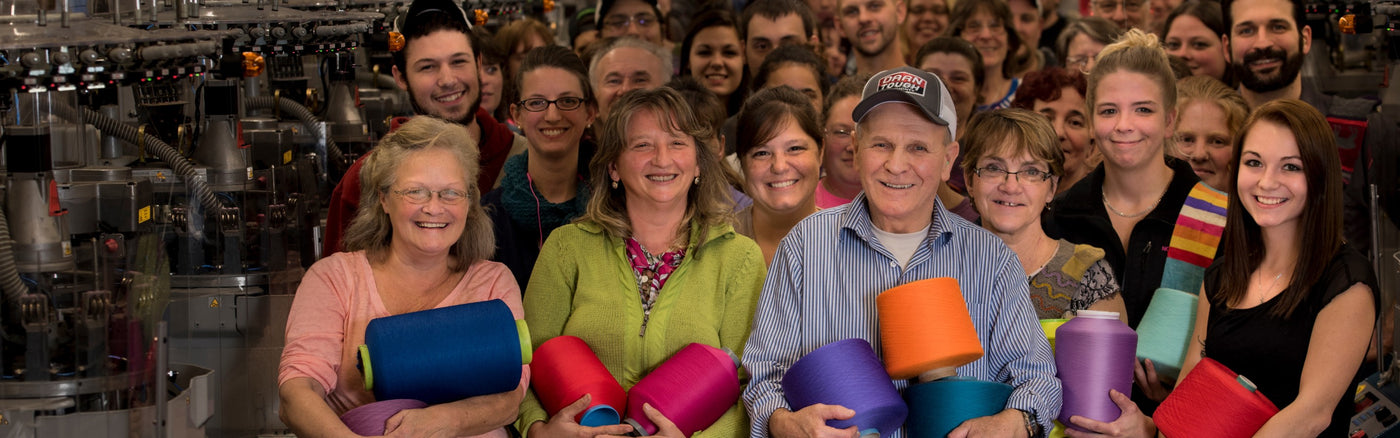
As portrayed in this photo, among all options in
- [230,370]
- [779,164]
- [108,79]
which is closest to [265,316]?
[230,370]

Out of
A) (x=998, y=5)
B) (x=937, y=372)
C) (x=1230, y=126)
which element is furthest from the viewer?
(x=998, y=5)

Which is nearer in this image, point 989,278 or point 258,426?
point 989,278

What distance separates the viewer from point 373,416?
2.77 m

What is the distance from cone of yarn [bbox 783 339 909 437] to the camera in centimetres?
264

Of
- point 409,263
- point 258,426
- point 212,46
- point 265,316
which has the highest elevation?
point 212,46

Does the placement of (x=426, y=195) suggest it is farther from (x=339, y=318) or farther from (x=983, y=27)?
(x=983, y=27)

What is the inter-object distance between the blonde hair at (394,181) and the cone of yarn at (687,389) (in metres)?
0.52

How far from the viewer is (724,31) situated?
5.58m

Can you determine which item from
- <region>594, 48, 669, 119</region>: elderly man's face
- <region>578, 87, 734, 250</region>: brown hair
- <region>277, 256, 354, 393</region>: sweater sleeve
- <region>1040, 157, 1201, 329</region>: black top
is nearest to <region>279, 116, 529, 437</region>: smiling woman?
<region>277, 256, 354, 393</region>: sweater sleeve

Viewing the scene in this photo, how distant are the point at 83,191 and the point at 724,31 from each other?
301cm

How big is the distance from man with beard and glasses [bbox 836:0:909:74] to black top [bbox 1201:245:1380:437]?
306 centimetres

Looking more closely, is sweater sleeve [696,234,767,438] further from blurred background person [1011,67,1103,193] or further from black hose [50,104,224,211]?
blurred background person [1011,67,1103,193]

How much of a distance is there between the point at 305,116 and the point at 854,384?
97.0 inches

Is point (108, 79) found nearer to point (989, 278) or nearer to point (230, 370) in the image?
point (230, 370)
